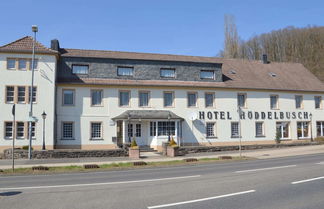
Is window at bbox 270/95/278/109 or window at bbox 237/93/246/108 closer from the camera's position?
window at bbox 237/93/246/108

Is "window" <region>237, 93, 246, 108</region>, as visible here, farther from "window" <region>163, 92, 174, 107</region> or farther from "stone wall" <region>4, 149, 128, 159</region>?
"stone wall" <region>4, 149, 128, 159</region>

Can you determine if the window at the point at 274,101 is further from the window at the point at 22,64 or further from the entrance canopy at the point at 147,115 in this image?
the window at the point at 22,64

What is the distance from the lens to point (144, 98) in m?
29.1

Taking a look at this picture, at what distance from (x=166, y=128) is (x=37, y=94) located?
11565 mm

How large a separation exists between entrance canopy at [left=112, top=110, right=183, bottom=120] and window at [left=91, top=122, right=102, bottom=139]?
1.76m

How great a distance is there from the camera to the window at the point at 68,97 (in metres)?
27.3

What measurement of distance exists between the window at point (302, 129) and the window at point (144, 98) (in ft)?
57.8

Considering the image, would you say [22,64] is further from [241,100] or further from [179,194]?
[179,194]

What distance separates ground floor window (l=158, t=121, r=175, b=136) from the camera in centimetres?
2816

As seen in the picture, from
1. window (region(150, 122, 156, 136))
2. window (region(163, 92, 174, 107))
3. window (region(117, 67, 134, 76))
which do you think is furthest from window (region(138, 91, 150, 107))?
window (region(117, 67, 134, 76))

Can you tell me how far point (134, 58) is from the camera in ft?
97.3

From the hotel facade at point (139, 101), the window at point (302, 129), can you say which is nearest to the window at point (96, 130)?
the hotel facade at point (139, 101)

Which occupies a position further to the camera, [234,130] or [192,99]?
[234,130]

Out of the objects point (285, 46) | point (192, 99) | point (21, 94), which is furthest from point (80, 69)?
point (285, 46)
